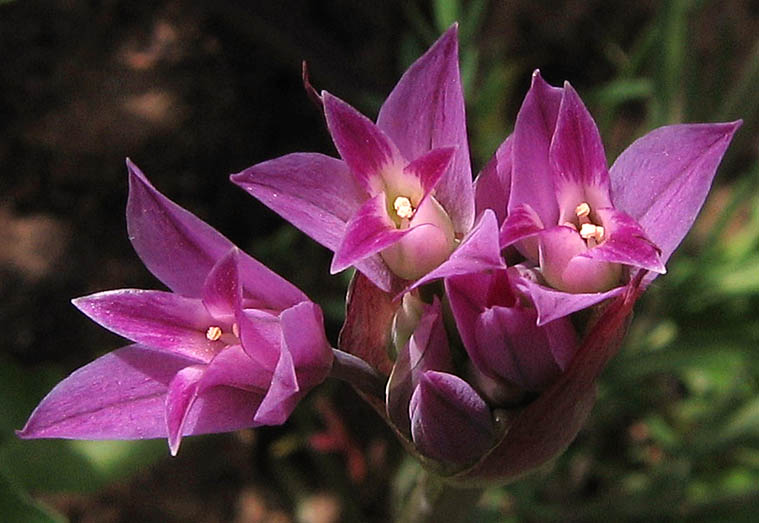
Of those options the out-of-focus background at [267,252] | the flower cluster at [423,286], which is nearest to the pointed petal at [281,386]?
the flower cluster at [423,286]

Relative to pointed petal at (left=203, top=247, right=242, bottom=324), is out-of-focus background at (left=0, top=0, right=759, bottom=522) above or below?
below

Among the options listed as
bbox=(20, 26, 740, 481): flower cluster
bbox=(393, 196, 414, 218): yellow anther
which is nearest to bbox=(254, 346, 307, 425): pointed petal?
bbox=(20, 26, 740, 481): flower cluster

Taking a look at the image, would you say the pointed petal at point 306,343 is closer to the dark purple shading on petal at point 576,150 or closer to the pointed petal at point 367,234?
the pointed petal at point 367,234

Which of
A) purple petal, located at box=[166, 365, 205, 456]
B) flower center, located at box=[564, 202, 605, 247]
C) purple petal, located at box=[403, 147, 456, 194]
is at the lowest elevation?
purple petal, located at box=[166, 365, 205, 456]

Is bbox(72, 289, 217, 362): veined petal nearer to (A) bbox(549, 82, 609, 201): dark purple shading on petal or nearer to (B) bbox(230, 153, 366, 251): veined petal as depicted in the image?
(B) bbox(230, 153, 366, 251): veined petal

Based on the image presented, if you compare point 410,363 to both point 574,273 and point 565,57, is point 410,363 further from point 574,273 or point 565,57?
point 565,57

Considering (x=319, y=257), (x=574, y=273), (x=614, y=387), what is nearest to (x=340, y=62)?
(x=319, y=257)
